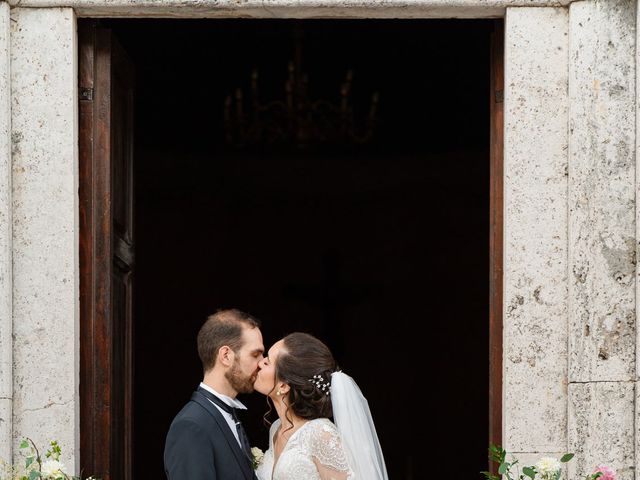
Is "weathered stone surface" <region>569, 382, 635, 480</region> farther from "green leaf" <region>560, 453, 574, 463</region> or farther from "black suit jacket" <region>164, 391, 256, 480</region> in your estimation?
"black suit jacket" <region>164, 391, 256, 480</region>

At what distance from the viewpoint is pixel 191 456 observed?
4.49 meters

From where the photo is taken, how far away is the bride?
4.88 m

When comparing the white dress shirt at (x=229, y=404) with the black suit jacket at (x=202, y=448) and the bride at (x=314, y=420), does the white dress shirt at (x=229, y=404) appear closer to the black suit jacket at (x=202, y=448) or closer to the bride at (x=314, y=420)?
the black suit jacket at (x=202, y=448)

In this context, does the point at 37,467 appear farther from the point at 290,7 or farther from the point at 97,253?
the point at 290,7

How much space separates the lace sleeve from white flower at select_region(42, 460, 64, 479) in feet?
3.48

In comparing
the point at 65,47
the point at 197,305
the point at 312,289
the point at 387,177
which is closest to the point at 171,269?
the point at 197,305

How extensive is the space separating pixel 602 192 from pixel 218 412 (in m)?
1.70

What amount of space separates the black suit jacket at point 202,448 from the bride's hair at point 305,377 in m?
0.38

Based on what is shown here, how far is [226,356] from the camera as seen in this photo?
4.86m

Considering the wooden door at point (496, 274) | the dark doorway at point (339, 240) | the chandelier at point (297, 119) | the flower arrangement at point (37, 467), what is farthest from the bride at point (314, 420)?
the dark doorway at point (339, 240)

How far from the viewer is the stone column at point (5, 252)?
15.2ft

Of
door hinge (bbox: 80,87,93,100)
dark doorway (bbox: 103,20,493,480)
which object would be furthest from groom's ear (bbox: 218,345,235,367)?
dark doorway (bbox: 103,20,493,480)

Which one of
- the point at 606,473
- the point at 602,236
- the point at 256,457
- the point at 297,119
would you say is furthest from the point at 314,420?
the point at 297,119

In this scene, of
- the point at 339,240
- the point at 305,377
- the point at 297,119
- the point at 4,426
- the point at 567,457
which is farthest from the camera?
the point at 339,240
